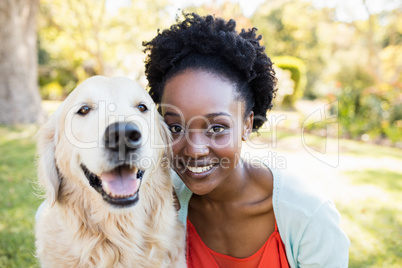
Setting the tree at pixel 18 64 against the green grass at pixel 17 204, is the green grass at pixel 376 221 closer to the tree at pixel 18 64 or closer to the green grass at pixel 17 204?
the green grass at pixel 17 204

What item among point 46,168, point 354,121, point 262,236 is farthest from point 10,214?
point 354,121

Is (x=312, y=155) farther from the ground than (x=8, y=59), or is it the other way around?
(x=8, y=59)

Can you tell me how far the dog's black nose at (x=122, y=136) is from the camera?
1615 mm

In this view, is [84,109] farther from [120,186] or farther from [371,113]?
[371,113]

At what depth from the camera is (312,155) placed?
7664mm

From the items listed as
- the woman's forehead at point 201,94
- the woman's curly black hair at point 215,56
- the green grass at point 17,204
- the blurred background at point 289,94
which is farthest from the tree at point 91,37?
the woman's forehead at point 201,94

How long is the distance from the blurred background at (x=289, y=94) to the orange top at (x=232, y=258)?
2.61 ft

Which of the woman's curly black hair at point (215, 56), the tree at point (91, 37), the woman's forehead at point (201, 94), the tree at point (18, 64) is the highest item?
the tree at point (91, 37)

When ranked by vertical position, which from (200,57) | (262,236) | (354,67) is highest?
(354,67)

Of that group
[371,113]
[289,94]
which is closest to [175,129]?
[371,113]

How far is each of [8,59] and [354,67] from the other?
18.7 m

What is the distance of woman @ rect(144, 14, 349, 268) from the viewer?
204cm

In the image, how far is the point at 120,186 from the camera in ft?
5.95

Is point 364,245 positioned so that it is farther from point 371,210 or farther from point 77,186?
point 77,186
